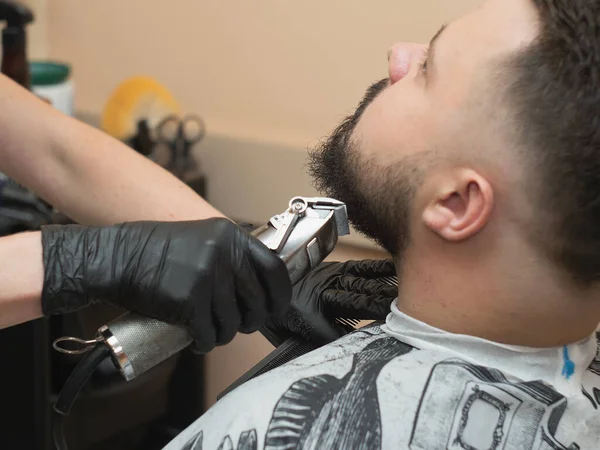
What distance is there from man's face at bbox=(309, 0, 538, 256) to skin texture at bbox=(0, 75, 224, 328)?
0.29 m

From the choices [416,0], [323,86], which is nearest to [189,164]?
[323,86]

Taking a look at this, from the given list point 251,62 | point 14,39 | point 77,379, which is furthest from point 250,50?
point 77,379

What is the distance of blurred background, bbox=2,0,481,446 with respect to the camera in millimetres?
1635

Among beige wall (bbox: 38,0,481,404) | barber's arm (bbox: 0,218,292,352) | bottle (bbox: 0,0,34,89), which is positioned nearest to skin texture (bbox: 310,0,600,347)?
barber's arm (bbox: 0,218,292,352)

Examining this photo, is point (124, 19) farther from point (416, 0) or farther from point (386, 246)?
point (386, 246)

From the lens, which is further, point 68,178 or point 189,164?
point 189,164

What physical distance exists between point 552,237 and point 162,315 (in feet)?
1.41

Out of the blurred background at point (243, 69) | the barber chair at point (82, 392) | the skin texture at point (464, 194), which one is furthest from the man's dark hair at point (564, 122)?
the barber chair at point (82, 392)

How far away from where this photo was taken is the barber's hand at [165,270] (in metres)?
0.79

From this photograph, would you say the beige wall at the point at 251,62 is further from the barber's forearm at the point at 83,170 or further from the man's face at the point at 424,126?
the man's face at the point at 424,126

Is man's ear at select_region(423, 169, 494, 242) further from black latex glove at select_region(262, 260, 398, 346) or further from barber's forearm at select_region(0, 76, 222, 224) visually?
barber's forearm at select_region(0, 76, 222, 224)

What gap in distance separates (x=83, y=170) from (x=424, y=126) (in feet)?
1.91

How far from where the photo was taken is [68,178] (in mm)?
1158

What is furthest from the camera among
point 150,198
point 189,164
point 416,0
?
point 189,164
